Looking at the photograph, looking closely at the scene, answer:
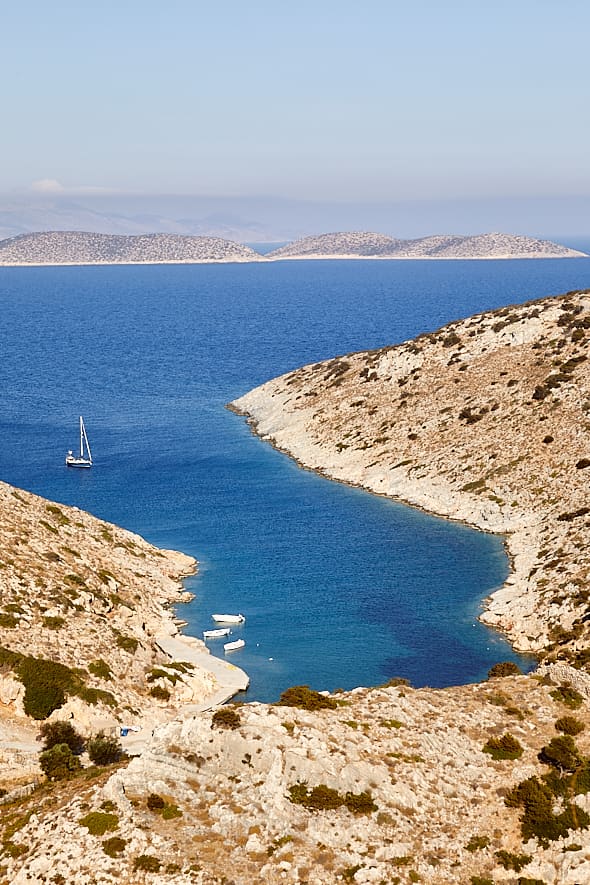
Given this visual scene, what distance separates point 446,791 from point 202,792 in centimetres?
1087

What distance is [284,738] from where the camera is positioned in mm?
40500

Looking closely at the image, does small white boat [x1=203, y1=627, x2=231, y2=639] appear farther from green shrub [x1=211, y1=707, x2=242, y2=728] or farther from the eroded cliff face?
green shrub [x1=211, y1=707, x2=242, y2=728]

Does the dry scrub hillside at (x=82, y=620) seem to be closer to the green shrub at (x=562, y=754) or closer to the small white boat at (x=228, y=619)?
the small white boat at (x=228, y=619)

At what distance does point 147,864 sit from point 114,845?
1.74 m

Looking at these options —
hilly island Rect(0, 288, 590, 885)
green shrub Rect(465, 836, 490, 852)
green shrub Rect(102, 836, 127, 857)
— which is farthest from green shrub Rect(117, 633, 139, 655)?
green shrub Rect(465, 836, 490, 852)

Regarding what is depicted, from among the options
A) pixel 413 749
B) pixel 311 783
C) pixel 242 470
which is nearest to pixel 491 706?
pixel 413 749

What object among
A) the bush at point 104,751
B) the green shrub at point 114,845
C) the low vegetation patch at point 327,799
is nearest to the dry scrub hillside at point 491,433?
the low vegetation patch at point 327,799

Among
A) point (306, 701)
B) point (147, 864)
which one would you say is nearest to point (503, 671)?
point (306, 701)

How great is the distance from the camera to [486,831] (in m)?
38.1

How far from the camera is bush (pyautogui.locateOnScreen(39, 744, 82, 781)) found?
4547cm

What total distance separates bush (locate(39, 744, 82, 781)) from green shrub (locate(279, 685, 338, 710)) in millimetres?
11253

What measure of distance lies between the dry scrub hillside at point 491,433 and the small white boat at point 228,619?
70.9ft

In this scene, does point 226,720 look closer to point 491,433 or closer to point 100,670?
point 100,670

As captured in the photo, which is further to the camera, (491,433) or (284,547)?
(491,433)
